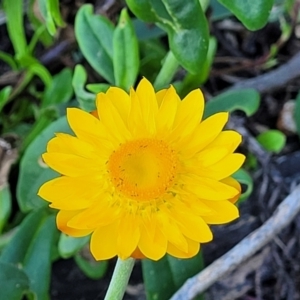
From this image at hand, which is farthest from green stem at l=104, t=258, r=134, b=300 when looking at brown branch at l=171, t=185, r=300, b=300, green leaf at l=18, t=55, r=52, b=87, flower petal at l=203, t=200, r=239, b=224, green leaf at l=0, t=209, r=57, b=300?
green leaf at l=18, t=55, r=52, b=87

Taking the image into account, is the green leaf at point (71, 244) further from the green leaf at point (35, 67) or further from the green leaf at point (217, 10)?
the green leaf at point (217, 10)

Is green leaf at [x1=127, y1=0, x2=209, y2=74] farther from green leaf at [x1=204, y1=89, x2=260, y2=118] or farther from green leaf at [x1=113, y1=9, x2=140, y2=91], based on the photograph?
green leaf at [x1=204, y1=89, x2=260, y2=118]

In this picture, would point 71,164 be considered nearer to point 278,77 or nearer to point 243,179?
point 243,179

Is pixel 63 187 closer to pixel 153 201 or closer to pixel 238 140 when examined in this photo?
pixel 153 201

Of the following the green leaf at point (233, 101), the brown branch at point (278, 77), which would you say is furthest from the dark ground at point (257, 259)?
the green leaf at point (233, 101)

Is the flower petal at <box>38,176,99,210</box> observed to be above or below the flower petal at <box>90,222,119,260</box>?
above

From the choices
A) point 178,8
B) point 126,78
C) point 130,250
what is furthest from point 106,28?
point 130,250
